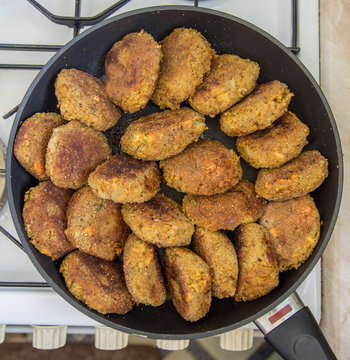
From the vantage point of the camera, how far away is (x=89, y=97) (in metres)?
1.17

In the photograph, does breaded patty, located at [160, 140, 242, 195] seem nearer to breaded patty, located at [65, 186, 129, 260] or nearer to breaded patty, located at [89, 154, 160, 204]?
breaded patty, located at [89, 154, 160, 204]

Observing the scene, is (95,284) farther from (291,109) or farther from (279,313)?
(291,109)

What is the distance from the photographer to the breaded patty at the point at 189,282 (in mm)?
1115

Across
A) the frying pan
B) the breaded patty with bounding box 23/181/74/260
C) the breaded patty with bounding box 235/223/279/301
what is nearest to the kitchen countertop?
the frying pan

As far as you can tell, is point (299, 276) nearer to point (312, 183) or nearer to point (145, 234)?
point (312, 183)

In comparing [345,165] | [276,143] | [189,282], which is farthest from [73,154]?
[345,165]

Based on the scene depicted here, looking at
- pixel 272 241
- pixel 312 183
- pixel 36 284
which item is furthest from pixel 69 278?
pixel 312 183

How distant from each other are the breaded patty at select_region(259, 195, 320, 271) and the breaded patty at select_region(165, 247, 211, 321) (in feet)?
0.76

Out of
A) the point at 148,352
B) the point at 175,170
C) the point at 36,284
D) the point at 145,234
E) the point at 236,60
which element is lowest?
the point at 148,352

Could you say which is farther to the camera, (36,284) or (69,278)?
(36,284)

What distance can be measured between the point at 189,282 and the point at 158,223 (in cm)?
18

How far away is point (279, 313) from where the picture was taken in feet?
3.81

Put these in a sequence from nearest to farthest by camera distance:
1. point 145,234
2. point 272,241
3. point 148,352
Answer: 1. point 145,234
2. point 272,241
3. point 148,352

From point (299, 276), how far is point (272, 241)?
13 cm
